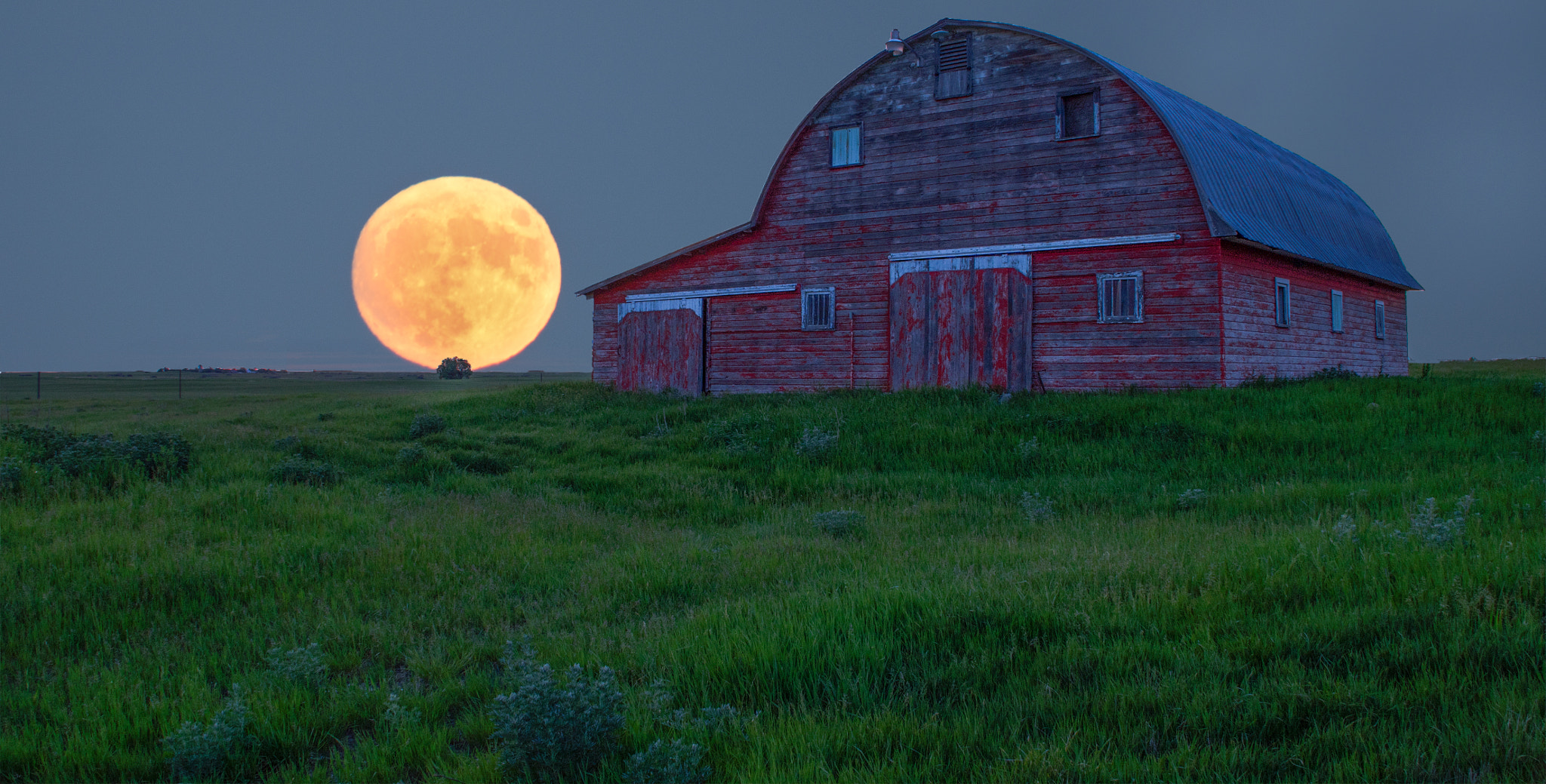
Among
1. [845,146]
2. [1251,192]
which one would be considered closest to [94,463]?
[845,146]

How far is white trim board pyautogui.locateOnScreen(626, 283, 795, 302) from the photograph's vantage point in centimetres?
2242

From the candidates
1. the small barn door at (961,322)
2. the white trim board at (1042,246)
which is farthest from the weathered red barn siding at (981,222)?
the small barn door at (961,322)

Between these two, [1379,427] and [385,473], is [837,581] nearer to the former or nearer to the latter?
[385,473]

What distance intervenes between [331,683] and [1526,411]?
1839 cm

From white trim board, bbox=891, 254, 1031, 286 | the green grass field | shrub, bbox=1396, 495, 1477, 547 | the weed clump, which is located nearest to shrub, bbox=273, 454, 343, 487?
the green grass field

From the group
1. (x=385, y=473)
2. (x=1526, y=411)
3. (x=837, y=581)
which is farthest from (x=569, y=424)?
(x=1526, y=411)

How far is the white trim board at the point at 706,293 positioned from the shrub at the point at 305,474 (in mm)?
12443

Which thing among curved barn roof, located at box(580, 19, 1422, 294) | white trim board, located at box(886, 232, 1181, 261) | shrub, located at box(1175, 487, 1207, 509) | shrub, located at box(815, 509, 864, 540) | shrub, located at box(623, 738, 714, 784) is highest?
curved barn roof, located at box(580, 19, 1422, 294)

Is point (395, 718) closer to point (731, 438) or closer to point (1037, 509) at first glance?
point (1037, 509)

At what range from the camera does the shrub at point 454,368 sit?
9088cm

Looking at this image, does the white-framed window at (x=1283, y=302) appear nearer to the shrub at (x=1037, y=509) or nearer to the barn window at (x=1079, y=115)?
the barn window at (x=1079, y=115)

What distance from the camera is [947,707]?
172 inches

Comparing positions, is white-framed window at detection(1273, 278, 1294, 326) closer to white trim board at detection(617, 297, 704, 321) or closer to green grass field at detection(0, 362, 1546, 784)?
green grass field at detection(0, 362, 1546, 784)

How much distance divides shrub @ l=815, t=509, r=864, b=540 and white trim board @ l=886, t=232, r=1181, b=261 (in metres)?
11.7
